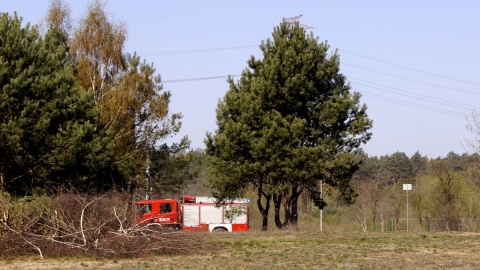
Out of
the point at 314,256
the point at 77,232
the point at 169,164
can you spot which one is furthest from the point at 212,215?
the point at 314,256

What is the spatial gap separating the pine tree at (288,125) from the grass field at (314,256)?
955 cm

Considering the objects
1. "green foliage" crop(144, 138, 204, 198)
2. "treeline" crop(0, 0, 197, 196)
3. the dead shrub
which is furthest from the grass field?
"green foliage" crop(144, 138, 204, 198)

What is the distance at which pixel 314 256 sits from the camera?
20.3 m

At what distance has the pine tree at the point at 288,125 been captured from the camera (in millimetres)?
36344

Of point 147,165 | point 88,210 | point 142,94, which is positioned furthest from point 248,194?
point 88,210

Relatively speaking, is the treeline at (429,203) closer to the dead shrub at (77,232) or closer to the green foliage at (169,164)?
the green foliage at (169,164)

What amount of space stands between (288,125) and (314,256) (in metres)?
16.5

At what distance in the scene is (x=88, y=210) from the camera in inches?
854

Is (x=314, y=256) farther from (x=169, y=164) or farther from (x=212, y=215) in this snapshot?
(x=212, y=215)

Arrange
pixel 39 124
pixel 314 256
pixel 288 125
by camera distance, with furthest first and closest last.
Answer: pixel 288 125 < pixel 39 124 < pixel 314 256

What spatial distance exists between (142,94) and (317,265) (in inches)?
1054

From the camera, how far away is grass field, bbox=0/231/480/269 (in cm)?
1808

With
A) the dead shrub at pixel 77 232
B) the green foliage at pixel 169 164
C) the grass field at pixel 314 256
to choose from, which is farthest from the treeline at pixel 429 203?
the dead shrub at pixel 77 232

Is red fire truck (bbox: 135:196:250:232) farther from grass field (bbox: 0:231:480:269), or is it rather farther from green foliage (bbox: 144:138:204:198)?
grass field (bbox: 0:231:480:269)
